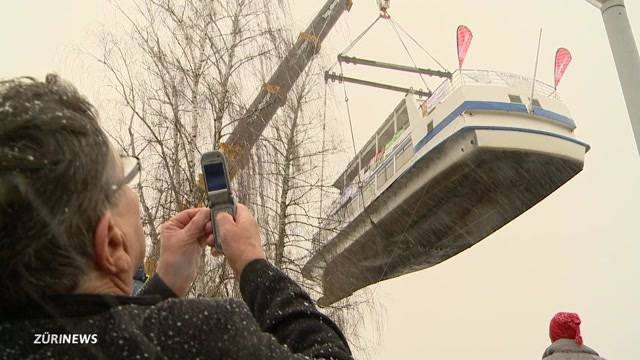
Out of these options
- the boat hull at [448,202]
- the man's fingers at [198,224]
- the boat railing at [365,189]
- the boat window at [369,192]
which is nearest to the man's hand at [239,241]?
the man's fingers at [198,224]

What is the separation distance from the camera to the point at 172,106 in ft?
23.3

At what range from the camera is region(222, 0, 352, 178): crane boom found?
7168 mm

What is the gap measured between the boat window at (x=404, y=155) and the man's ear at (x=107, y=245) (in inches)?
352

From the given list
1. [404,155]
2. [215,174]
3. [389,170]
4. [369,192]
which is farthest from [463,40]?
[215,174]

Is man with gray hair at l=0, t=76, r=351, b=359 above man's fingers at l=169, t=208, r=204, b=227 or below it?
below

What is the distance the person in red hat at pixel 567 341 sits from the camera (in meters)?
3.19

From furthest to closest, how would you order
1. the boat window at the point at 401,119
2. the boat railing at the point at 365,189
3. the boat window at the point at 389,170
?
the boat window at the point at 401,119 < the boat window at the point at 389,170 < the boat railing at the point at 365,189

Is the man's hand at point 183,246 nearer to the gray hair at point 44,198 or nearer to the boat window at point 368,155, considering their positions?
the gray hair at point 44,198

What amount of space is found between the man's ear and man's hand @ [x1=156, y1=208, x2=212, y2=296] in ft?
1.09

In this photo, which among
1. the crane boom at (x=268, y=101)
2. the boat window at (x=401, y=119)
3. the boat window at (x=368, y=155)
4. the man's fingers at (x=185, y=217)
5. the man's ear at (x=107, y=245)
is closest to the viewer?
the man's ear at (x=107, y=245)

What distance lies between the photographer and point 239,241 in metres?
0.99

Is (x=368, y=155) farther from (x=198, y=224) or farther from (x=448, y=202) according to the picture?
(x=198, y=224)

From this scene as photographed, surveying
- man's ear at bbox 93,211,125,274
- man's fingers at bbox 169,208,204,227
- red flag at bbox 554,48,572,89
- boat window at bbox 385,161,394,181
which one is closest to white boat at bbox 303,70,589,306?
boat window at bbox 385,161,394,181

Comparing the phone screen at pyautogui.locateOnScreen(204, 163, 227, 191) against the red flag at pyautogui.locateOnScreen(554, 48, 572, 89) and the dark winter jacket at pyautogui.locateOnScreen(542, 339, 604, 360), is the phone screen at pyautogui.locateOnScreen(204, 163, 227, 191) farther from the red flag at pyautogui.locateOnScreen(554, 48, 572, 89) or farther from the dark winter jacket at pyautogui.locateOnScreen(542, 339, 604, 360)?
the red flag at pyautogui.locateOnScreen(554, 48, 572, 89)
